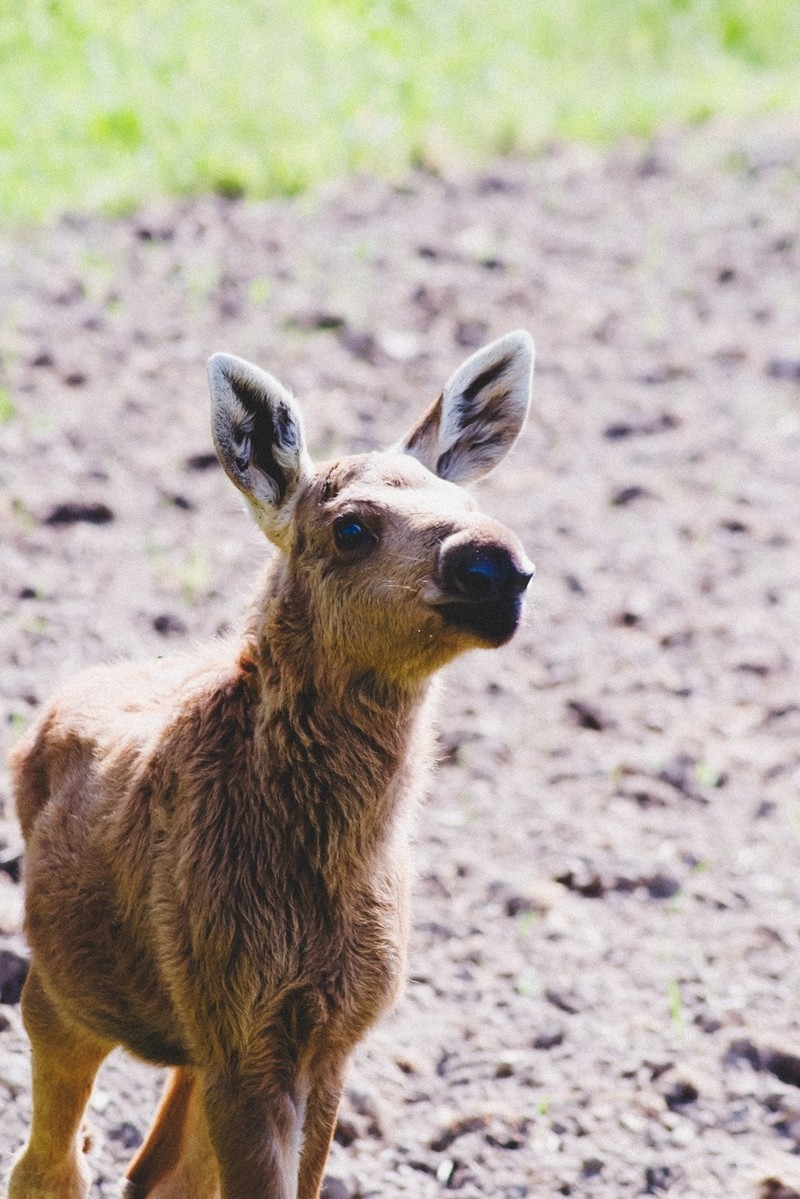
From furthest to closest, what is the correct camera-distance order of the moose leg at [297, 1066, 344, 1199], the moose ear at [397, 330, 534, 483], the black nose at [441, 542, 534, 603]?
the moose ear at [397, 330, 534, 483] < the moose leg at [297, 1066, 344, 1199] < the black nose at [441, 542, 534, 603]

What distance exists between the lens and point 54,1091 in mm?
4484

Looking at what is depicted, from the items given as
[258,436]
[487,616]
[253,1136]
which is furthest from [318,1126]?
[258,436]

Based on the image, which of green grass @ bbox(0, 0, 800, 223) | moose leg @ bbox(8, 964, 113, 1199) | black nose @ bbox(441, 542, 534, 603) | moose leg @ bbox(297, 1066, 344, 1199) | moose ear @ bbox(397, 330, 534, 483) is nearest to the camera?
black nose @ bbox(441, 542, 534, 603)

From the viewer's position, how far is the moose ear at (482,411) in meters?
4.89

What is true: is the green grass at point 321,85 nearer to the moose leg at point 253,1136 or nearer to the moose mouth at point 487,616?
the moose mouth at point 487,616

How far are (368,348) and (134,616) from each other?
10.6 ft

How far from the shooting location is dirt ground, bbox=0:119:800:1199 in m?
5.43

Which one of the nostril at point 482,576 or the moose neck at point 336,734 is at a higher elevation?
the nostril at point 482,576

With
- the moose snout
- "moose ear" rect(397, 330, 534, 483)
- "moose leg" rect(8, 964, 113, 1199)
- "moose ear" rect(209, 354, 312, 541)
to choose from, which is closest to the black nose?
the moose snout

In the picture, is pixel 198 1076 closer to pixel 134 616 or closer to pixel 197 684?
pixel 197 684

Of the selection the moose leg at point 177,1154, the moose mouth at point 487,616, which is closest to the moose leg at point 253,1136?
the moose leg at point 177,1154

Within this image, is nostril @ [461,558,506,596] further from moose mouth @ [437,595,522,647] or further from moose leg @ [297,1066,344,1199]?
moose leg @ [297,1066,344,1199]

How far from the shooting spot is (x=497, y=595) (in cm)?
392

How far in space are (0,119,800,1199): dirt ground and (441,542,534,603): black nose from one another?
17.2 inches
